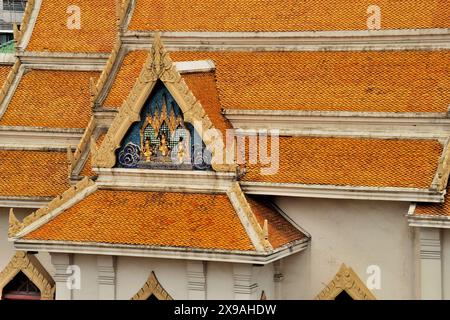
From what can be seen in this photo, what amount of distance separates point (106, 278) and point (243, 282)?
302cm

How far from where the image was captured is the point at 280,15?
3547 cm

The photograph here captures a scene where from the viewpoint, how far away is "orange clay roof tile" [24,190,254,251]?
1259 inches

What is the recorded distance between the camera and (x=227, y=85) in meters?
35.0

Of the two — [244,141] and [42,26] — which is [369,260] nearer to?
[244,141]

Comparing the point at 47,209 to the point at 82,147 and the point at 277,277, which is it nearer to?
the point at 82,147

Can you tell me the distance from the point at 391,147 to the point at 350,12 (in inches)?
139

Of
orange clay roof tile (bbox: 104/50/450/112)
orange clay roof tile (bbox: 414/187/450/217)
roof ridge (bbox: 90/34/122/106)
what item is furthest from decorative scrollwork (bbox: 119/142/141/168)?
orange clay roof tile (bbox: 414/187/450/217)

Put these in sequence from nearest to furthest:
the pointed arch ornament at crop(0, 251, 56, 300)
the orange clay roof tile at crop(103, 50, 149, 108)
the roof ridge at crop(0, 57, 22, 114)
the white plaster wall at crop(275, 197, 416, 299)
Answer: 1. the white plaster wall at crop(275, 197, 416, 299)
2. the pointed arch ornament at crop(0, 251, 56, 300)
3. the orange clay roof tile at crop(103, 50, 149, 108)
4. the roof ridge at crop(0, 57, 22, 114)

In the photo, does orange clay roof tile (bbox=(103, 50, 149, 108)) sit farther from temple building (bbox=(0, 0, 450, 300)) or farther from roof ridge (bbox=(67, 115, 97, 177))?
roof ridge (bbox=(67, 115, 97, 177))

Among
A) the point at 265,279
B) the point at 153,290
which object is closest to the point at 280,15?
the point at 265,279

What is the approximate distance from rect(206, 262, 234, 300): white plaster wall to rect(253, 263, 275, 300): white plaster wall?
0.52 metres

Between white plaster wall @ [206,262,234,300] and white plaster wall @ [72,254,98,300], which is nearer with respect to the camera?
white plaster wall @ [206,262,234,300]
